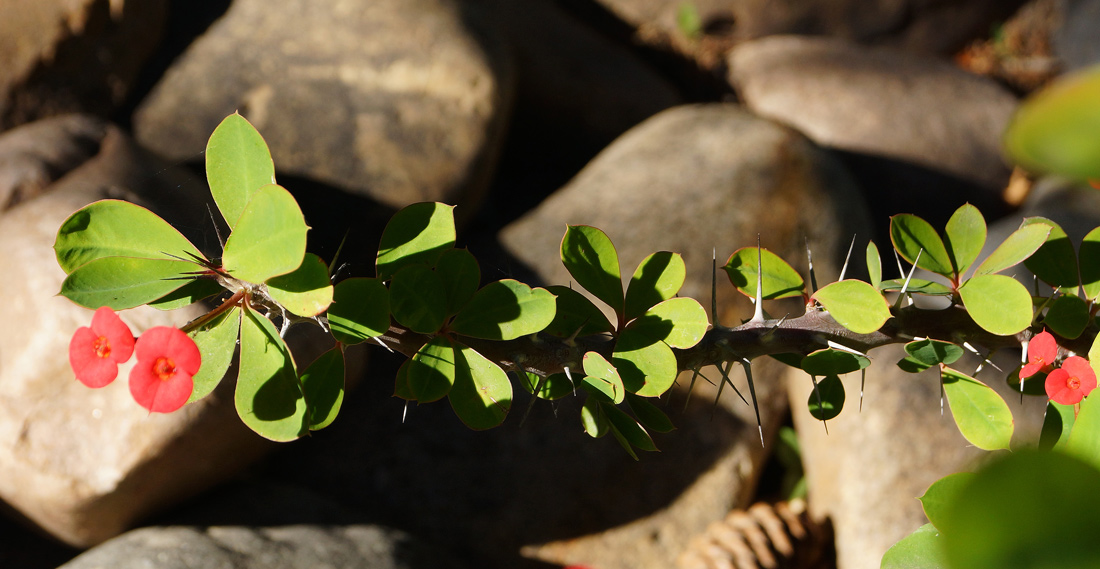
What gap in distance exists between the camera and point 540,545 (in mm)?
1321

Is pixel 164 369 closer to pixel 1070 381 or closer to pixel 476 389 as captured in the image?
pixel 476 389

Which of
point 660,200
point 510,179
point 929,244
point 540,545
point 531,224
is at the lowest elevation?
point 540,545

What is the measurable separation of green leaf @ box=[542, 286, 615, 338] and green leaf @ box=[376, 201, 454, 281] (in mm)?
106

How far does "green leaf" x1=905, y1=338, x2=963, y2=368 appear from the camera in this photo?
0.54 m

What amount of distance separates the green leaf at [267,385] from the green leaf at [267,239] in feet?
0.15

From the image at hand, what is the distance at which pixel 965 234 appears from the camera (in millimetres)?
556

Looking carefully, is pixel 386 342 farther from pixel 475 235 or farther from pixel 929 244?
pixel 475 235

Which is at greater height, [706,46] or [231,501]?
[706,46]

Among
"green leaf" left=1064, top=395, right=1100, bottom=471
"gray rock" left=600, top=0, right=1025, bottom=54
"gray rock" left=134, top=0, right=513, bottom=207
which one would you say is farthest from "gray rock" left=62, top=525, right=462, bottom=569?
"gray rock" left=600, top=0, right=1025, bottom=54

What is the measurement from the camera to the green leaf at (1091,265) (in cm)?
56

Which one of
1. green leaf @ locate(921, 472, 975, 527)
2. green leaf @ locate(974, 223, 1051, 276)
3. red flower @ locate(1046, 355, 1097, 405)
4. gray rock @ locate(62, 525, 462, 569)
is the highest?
green leaf @ locate(974, 223, 1051, 276)

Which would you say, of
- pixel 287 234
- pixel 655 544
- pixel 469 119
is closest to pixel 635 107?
pixel 469 119

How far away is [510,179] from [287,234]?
5.39 ft

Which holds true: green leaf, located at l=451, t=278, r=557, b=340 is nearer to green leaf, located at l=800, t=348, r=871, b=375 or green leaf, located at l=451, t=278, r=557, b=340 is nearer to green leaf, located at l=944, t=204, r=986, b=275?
green leaf, located at l=800, t=348, r=871, b=375
